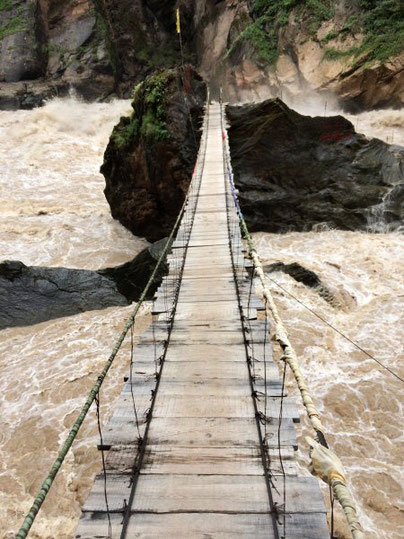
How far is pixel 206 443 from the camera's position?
2979 millimetres

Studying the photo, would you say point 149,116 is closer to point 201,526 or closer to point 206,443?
point 206,443

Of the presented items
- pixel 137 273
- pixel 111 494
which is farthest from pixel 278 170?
pixel 111 494

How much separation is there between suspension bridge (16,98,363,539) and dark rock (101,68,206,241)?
25.5 feet

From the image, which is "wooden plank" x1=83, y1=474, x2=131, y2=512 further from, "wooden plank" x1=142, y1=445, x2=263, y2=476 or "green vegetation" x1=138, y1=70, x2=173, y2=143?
"green vegetation" x1=138, y1=70, x2=173, y2=143

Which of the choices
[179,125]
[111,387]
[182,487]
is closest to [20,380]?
[111,387]

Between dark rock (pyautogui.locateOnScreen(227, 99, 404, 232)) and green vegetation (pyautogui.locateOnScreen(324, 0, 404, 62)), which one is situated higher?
green vegetation (pyautogui.locateOnScreen(324, 0, 404, 62))

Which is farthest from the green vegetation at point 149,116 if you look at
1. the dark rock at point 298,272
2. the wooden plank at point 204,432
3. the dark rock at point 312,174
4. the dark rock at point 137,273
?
the wooden plank at point 204,432

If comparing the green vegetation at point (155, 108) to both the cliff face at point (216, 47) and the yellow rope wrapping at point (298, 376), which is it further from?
the cliff face at point (216, 47)

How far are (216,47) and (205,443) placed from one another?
1222 inches

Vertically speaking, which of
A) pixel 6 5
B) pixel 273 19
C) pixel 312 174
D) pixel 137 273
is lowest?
pixel 137 273

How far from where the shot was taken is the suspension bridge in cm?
233

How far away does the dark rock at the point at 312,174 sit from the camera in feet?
38.0

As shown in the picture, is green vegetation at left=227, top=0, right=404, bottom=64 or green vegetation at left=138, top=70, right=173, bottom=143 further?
green vegetation at left=227, top=0, right=404, bottom=64

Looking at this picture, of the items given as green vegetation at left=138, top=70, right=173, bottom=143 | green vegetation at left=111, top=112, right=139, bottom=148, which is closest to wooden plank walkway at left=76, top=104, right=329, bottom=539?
green vegetation at left=138, top=70, right=173, bottom=143
